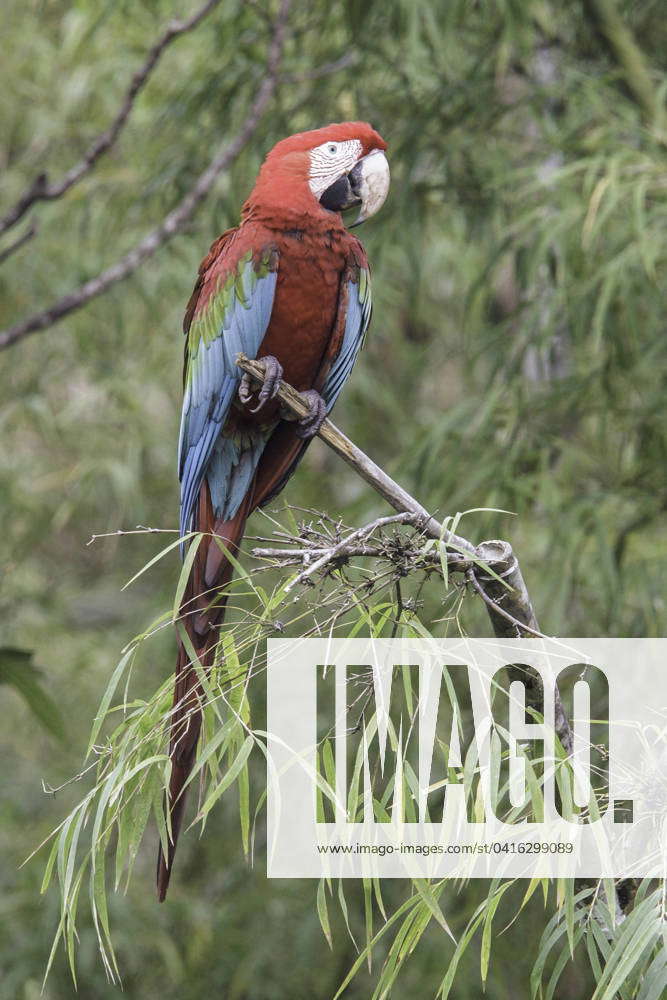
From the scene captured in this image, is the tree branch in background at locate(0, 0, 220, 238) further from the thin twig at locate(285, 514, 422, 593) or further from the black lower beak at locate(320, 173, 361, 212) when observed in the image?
the thin twig at locate(285, 514, 422, 593)

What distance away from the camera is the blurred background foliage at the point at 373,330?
1.82m

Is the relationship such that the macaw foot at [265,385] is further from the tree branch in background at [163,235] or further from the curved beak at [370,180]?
the tree branch in background at [163,235]

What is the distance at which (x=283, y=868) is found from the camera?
1847 mm

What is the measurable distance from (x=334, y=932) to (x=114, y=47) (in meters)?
1.99

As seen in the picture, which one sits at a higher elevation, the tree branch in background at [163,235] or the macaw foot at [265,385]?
the tree branch in background at [163,235]

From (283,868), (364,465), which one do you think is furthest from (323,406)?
(283,868)

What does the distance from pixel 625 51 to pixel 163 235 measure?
0.89 m

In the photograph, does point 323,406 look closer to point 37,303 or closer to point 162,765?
point 162,765

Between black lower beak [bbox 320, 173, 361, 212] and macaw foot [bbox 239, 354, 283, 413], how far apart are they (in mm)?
203

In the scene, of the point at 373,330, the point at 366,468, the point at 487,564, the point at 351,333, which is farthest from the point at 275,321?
the point at 373,330

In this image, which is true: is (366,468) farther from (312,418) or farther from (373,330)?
(373,330)

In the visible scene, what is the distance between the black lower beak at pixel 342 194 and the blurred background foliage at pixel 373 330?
47 cm

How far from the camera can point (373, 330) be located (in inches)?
104

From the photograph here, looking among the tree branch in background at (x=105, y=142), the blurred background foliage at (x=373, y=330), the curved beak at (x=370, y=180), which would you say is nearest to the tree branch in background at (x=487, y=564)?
the curved beak at (x=370, y=180)
